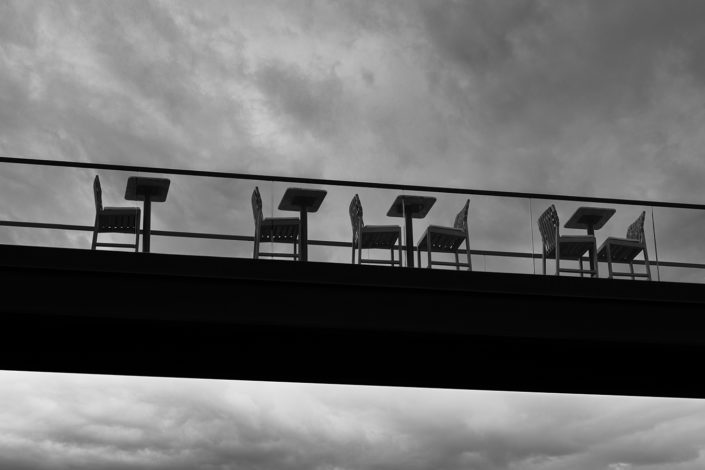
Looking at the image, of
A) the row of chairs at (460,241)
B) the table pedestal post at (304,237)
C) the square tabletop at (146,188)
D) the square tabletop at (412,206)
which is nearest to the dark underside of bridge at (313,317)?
the table pedestal post at (304,237)

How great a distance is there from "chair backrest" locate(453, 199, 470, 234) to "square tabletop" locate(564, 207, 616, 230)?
996mm

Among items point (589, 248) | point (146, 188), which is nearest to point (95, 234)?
point (146, 188)

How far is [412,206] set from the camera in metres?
9.52

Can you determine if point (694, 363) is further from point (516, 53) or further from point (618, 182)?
point (516, 53)

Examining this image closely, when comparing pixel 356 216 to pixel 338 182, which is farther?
pixel 356 216

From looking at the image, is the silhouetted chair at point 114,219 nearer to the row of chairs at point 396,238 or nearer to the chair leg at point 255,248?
the chair leg at point 255,248

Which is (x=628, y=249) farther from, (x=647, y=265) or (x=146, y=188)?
(x=146, y=188)

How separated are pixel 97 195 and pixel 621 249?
5075 millimetres

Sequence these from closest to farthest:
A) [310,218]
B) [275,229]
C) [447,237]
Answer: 1. [275,229]
2. [310,218]
3. [447,237]

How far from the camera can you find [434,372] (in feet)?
32.5

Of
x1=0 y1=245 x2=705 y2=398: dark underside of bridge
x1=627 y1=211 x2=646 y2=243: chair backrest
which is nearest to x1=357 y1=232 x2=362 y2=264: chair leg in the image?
x1=0 y1=245 x2=705 y2=398: dark underside of bridge

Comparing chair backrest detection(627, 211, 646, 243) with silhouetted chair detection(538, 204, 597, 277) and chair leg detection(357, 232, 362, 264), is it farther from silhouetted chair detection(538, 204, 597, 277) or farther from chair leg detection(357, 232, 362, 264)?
chair leg detection(357, 232, 362, 264)

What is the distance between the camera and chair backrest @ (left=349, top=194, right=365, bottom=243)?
373 inches

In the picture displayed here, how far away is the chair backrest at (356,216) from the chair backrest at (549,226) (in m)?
1.79
